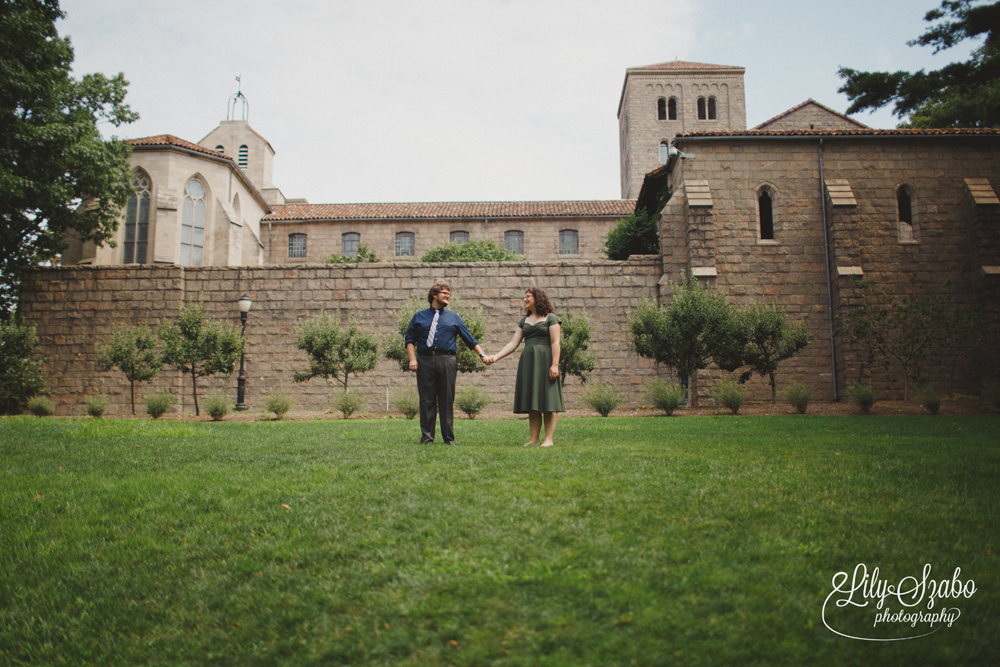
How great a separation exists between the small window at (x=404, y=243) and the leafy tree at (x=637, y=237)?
16103mm

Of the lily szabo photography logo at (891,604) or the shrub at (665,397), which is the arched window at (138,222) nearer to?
the shrub at (665,397)

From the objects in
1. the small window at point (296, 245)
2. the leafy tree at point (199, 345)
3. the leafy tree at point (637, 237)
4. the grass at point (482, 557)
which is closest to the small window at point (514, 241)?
the small window at point (296, 245)

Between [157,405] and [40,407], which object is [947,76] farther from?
[40,407]

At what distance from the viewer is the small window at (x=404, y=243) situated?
38.0 metres

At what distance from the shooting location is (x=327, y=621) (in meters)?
2.85

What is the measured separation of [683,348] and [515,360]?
6482 mm

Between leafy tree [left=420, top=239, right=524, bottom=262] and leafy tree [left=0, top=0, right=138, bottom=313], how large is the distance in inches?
607

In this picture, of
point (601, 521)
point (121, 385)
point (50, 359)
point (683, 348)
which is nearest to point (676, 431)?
point (601, 521)

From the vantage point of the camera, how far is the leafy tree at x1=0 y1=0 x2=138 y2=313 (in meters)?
15.9

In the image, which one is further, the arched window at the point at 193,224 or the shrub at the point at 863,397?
the arched window at the point at 193,224

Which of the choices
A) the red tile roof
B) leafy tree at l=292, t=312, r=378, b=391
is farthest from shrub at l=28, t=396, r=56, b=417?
the red tile roof

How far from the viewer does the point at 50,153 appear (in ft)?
63.0

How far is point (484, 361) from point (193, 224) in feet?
79.3

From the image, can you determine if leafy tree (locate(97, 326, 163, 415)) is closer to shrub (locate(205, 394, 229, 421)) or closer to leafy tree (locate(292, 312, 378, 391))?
shrub (locate(205, 394, 229, 421))
